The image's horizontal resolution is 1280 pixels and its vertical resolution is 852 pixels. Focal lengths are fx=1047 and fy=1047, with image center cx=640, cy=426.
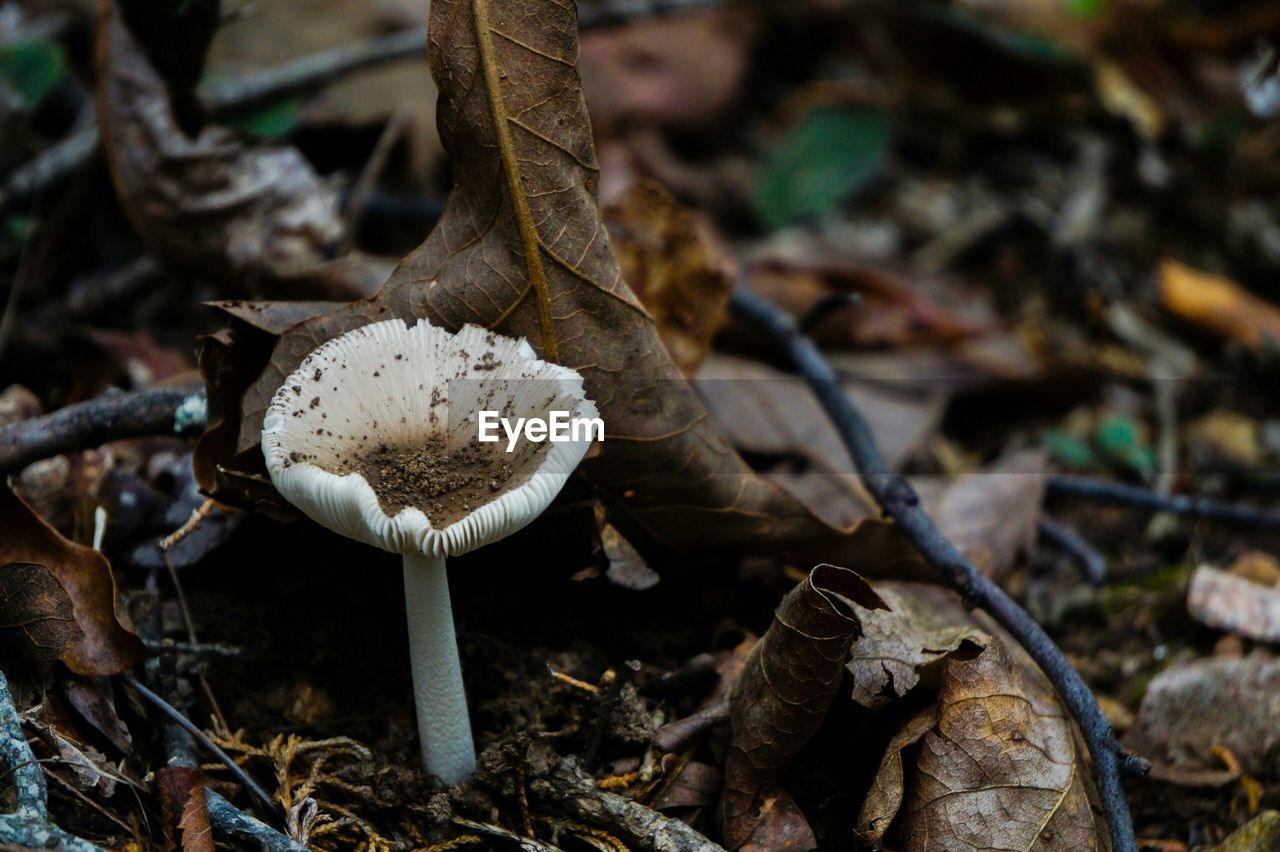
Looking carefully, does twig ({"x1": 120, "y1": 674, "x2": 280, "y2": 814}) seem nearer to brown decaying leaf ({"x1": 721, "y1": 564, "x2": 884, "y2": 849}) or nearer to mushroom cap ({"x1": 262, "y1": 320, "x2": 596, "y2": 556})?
mushroom cap ({"x1": 262, "y1": 320, "x2": 596, "y2": 556})

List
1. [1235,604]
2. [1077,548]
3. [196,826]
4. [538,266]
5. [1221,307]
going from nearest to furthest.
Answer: [196,826]
[538,266]
[1235,604]
[1077,548]
[1221,307]

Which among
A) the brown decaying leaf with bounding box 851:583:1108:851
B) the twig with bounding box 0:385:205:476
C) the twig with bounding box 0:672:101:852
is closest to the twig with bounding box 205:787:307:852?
the twig with bounding box 0:672:101:852

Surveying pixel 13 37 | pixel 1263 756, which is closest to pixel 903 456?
pixel 1263 756

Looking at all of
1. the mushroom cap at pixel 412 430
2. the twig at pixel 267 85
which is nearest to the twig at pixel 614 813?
the mushroom cap at pixel 412 430

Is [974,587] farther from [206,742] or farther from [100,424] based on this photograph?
[100,424]

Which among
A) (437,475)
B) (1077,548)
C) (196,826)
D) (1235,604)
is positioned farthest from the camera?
(1077,548)

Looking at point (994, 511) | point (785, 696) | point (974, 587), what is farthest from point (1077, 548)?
point (785, 696)

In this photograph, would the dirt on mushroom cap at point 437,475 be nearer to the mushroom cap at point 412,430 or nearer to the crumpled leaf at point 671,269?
the mushroom cap at point 412,430

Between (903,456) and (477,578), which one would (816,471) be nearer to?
(903,456)
